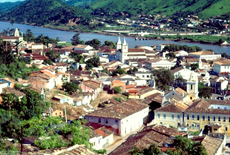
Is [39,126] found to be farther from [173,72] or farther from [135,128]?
[173,72]

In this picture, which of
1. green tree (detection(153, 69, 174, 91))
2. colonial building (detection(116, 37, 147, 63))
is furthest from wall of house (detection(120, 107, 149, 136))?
colonial building (detection(116, 37, 147, 63))

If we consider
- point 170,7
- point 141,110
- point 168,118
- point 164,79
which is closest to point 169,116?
point 168,118

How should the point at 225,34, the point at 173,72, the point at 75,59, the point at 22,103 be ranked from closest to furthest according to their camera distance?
the point at 22,103, the point at 173,72, the point at 75,59, the point at 225,34

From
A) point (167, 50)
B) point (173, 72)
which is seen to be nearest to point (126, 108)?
point (173, 72)

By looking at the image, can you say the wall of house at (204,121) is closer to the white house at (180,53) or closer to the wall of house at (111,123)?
the wall of house at (111,123)

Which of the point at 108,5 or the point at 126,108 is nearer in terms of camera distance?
the point at 126,108

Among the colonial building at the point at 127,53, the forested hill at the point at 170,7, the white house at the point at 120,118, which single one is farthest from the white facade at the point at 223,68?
the forested hill at the point at 170,7
